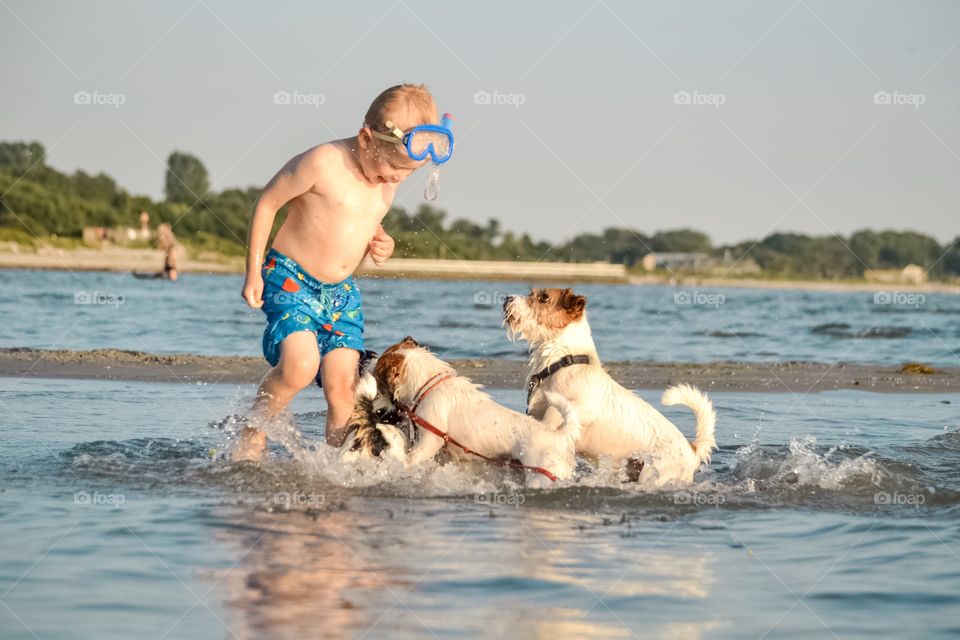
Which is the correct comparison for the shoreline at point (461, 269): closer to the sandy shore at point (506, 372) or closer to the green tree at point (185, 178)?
the sandy shore at point (506, 372)

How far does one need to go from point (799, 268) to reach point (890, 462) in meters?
68.6

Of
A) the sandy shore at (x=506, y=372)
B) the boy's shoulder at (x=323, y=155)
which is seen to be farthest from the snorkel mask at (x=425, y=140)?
the sandy shore at (x=506, y=372)

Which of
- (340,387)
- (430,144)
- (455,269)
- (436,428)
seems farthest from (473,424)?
(455,269)

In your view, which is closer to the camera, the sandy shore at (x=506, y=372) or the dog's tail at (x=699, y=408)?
the dog's tail at (x=699, y=408)

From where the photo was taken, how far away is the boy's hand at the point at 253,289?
19.6 feet

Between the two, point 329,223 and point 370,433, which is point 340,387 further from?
point 329,223

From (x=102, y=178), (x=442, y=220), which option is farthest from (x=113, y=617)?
(x=102, y=178)

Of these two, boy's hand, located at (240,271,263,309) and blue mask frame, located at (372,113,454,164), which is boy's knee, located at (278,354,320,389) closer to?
boy's hand, located at (240,271,263,309)

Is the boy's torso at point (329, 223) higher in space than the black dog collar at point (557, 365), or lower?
higher

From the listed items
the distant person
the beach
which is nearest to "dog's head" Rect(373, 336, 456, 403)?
the beach

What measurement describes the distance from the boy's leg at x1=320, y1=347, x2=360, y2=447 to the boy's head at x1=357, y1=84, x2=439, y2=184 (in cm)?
101

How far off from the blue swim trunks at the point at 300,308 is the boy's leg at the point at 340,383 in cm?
5

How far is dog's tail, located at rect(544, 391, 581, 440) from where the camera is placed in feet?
19.8

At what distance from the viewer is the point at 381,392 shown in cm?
632
